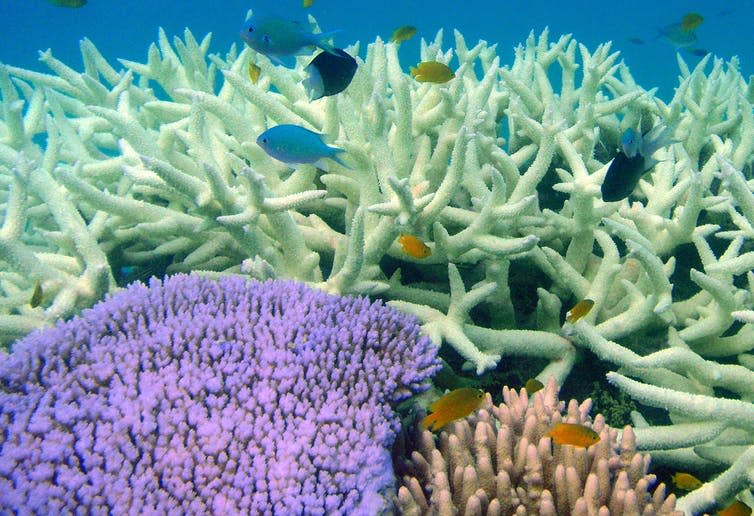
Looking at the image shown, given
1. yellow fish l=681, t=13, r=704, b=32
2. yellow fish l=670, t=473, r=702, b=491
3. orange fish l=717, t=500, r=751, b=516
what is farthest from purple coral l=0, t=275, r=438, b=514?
yellow fish l=681, t=13, r=704, b=32

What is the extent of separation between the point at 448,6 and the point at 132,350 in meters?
96.3

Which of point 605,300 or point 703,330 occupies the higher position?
point 605,300

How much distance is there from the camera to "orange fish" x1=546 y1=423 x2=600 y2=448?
208cm

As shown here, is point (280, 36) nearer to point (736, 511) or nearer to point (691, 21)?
point (736, 511)

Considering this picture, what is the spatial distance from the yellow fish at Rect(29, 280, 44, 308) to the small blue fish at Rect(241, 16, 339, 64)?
6.27ft

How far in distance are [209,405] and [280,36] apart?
198 centimetres

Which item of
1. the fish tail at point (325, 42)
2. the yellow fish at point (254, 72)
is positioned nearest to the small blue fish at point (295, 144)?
the fish tail at point (325, 42)

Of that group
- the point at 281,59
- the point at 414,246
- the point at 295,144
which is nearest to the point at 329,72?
the point at 295,144

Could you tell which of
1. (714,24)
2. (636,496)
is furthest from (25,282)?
(714,24)

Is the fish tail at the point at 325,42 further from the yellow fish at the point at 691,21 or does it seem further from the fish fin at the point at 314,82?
the yellow fish at the point at 691,21

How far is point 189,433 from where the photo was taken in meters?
1.86

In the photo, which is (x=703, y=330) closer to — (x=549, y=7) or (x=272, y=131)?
(x=272, y=131)

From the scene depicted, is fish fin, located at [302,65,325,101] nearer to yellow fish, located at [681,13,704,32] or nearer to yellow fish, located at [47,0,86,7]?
yellow fish, located at [47,0,86,7]

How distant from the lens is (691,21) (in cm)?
746
